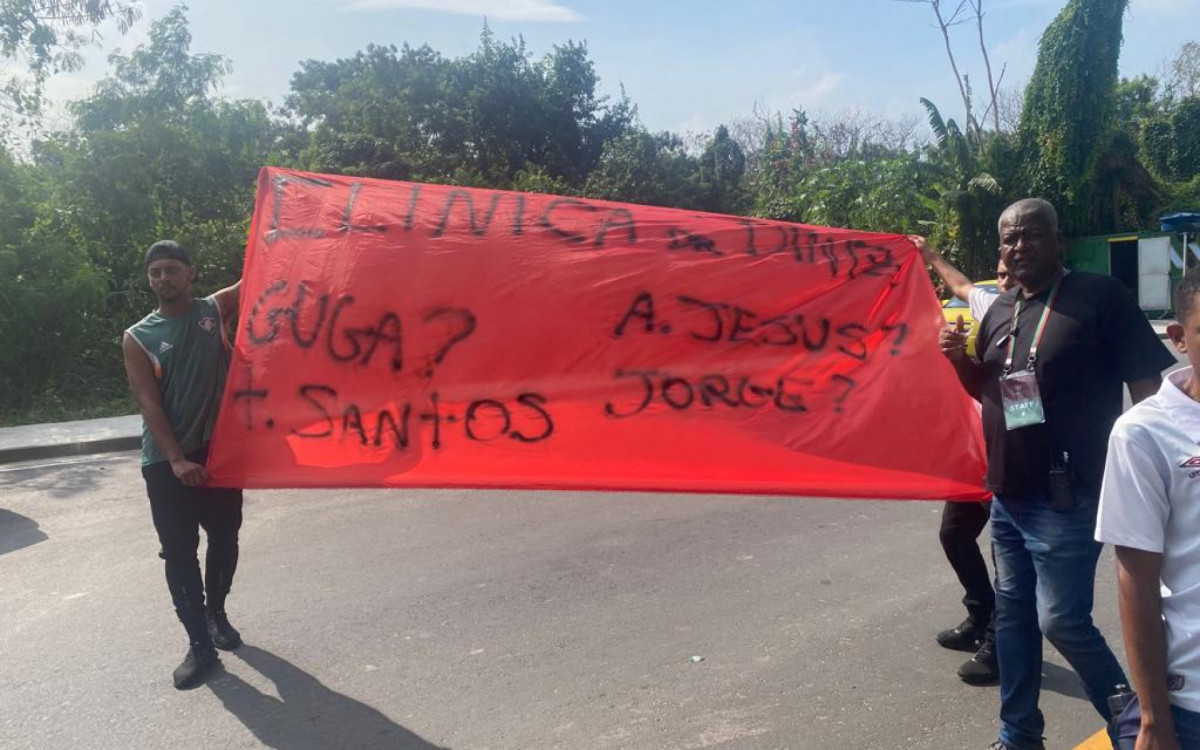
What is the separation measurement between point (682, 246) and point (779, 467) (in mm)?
854

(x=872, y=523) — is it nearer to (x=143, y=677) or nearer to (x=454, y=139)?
(x=143, y=677)

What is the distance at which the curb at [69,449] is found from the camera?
400 inches

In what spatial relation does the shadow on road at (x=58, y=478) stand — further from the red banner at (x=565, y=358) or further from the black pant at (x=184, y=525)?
the red banner at (x=565, y=358)

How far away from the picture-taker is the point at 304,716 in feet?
12.2

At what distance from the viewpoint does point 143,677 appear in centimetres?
408

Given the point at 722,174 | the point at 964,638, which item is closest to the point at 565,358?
the point at 964,638

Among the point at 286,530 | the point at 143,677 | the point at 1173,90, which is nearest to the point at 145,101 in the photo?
the point at 286,530

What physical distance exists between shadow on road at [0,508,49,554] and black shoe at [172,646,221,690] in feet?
10.1

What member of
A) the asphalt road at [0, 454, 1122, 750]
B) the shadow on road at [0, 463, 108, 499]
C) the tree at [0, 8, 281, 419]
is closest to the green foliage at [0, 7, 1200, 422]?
the tree at [0, 8, 281, 419]

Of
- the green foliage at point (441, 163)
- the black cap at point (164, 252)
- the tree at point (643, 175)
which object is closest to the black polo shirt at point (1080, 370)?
the black cap at point (164, 252)

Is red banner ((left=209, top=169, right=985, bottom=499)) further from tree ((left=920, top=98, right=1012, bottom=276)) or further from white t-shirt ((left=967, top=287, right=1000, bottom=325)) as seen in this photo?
tree ((left=920, top=98, right=1012, bottom=276))

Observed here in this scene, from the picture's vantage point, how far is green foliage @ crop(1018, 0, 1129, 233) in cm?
2228

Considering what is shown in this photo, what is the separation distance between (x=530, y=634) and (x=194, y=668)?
138cm

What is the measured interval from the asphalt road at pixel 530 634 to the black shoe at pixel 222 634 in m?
0.09
